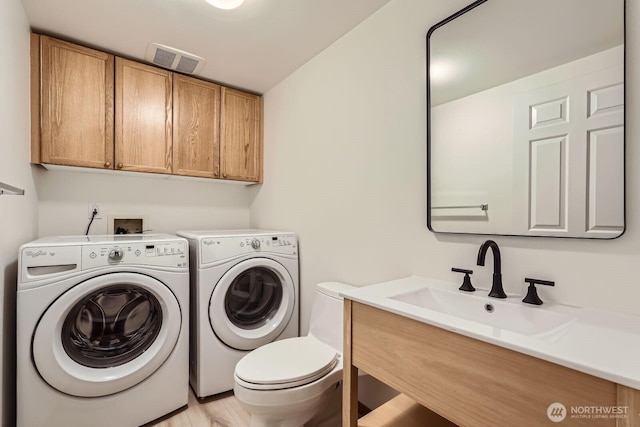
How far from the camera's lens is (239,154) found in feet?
8.41

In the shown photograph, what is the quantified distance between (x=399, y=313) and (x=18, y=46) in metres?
2.17

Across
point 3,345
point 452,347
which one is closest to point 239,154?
point 3,345

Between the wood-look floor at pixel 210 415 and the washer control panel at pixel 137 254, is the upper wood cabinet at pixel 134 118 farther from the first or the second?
the wood-look floor at pixel 210 415

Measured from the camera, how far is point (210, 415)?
171cm

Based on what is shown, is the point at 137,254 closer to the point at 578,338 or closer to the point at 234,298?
the point at 234,298

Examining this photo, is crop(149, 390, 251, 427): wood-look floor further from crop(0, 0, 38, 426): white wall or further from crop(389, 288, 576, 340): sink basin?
crop(389, 288, 576, 340): sink basin

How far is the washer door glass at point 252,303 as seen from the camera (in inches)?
72.8

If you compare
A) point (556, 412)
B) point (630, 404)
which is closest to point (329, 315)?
point (556, 412)

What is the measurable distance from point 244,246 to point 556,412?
167 centimetres

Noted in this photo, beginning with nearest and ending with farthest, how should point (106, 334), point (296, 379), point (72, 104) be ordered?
1. point (296, 379)
2. point (106, 334)
3. point (72, 104)

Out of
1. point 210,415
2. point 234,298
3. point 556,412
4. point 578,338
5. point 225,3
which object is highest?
point 225,3

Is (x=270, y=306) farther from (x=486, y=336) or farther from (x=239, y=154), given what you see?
(x=486, y=336)

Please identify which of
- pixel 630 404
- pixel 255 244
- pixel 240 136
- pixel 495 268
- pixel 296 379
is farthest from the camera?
pixel 240 136

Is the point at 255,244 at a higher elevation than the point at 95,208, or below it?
below
